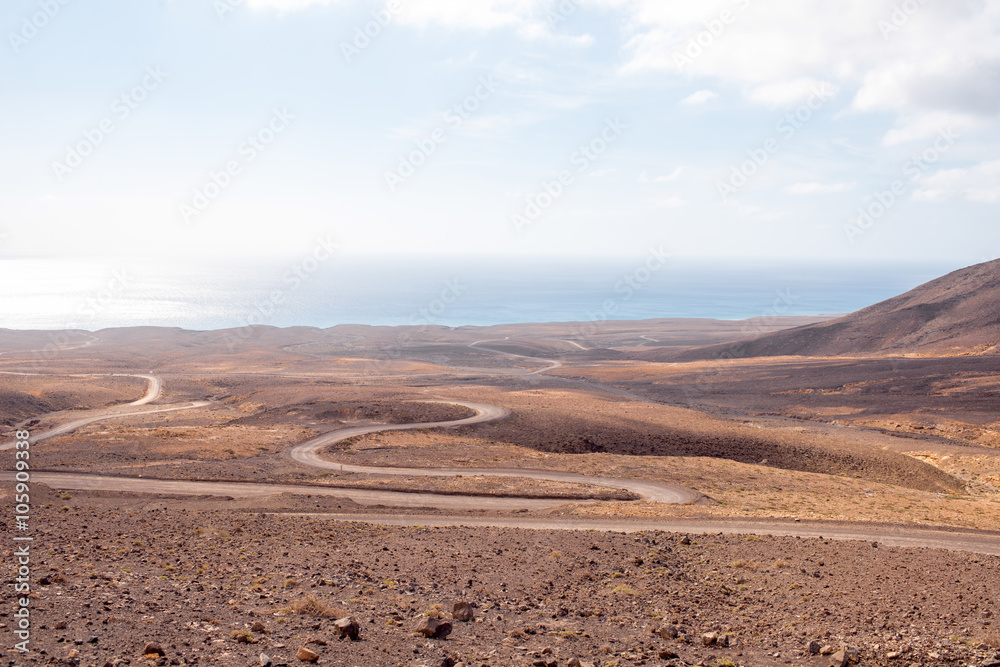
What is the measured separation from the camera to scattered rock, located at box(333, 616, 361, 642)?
9.88 m

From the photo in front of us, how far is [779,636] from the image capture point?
36.4ft

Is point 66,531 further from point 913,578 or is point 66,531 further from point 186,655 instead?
point 913,578

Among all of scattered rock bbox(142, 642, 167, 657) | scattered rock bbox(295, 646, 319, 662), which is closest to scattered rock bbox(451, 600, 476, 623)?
scattered rock bbox(295, 646, 319, 662)

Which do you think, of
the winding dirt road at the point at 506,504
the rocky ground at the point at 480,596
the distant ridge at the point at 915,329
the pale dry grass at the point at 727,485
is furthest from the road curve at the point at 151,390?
the distant ridge at the point at 915,329

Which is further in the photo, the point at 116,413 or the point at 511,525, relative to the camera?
the point at 116,413

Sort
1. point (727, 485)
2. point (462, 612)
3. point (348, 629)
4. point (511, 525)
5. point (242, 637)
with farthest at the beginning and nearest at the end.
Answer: point (727, 485)
point (511, 525)
point (462, 612)
point (348, 629)
point (242, 637)

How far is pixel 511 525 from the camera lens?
67.5 feet

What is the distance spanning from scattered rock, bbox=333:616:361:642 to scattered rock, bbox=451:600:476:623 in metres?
1.99

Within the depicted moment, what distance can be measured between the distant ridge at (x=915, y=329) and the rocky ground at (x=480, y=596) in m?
80.0

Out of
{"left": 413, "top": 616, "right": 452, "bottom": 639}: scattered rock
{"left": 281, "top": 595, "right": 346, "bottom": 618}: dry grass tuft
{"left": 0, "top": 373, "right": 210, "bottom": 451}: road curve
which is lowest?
{"left": 0, "top": 373, "right": 210, "bottom": 451}: road curve

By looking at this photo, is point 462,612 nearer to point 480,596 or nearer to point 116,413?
point 480,596

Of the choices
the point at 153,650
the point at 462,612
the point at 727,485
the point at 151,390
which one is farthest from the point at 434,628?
the point at 151,390

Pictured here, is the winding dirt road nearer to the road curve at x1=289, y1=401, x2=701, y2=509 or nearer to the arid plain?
the road curve at x1=289, y1=401, x2=701, y2=509

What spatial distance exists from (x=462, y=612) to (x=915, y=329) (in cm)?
10327
